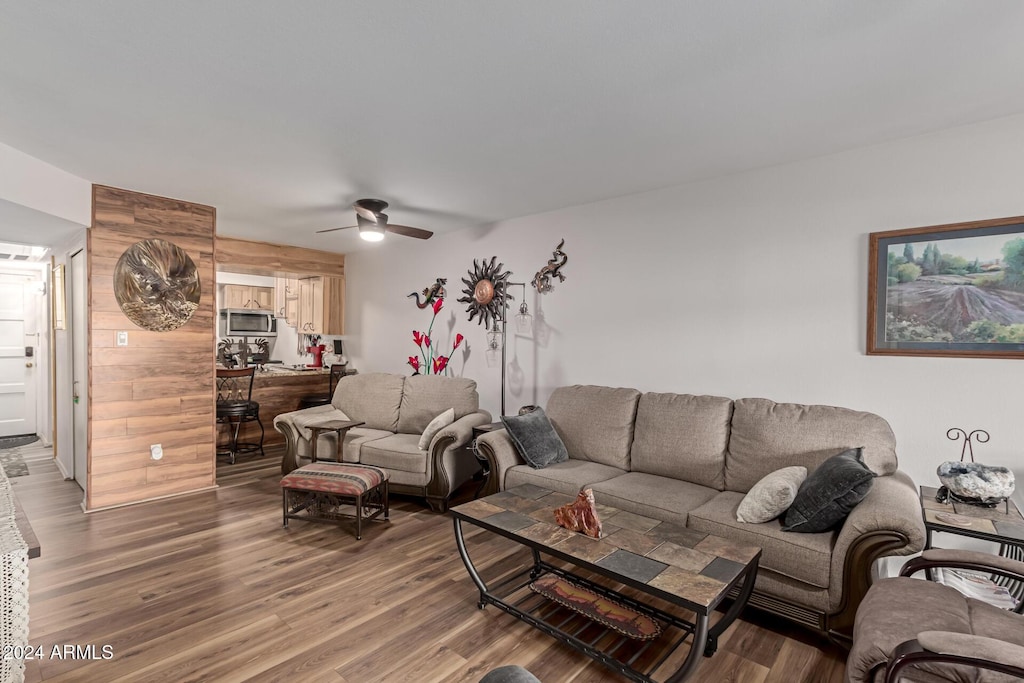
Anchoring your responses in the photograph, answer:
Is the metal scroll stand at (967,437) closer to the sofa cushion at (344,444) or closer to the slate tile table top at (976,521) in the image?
the slate tile table top at (976,521)

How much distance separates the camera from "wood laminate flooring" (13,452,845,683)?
2.03 meters

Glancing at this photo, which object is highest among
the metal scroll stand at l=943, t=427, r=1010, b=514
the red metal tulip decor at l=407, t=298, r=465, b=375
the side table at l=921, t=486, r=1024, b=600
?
the red metal tulip decor at l=407, t=298, r=465, b=375

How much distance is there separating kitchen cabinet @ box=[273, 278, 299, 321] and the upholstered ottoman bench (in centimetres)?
382

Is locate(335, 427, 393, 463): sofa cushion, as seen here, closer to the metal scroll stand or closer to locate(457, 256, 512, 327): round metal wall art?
locate(457, 256, 512, 327): round metal wall art

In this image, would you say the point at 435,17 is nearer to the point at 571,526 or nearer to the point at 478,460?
the point at 571,526

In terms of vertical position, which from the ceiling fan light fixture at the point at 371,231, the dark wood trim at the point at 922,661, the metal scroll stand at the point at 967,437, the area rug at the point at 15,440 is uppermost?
the ceiling fan light fixture at the point at 371,231

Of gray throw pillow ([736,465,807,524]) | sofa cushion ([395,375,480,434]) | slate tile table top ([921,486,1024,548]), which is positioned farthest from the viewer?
sofa cushion ([395,375,480,434])

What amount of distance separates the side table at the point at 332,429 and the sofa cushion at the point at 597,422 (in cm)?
174

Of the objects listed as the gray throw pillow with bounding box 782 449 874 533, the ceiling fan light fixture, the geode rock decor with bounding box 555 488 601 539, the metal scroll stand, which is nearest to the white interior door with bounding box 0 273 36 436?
the ceiling fan light fixture

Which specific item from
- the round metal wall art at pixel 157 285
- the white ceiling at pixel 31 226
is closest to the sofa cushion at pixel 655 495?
the round metal wall art at pixel 157 285

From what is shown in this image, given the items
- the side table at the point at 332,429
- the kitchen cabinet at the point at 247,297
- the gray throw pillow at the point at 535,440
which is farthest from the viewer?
the kitchen cabinet at the point at 247,297

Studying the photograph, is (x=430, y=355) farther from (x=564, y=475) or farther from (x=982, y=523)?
(x=982, y=523)

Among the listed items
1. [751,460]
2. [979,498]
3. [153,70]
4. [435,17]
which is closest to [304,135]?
[153,70]

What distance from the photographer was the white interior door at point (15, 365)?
608cm
